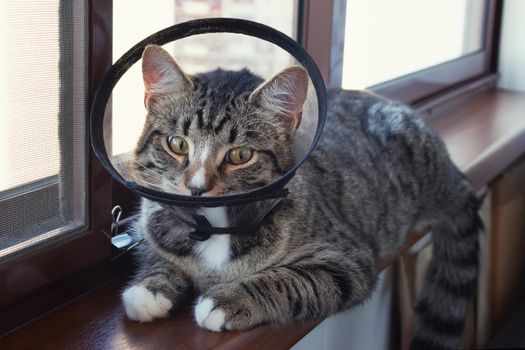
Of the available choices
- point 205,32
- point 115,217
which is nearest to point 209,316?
point 115,217

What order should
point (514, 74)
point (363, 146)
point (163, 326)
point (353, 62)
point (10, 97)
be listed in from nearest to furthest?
point (10, 97) < point (163, 326) < point (363, 146) < point (353, 62) < point (514, 74)

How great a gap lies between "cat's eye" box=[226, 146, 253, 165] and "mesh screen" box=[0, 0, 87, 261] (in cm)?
21

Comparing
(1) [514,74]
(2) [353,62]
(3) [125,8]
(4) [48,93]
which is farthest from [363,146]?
(1) [514,74]

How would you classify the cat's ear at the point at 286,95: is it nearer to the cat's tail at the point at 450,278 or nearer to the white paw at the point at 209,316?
the white paw at the point at 209,316

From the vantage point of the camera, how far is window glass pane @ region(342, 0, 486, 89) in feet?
5.80

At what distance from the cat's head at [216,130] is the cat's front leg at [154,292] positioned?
169mm

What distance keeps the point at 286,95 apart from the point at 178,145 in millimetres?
146

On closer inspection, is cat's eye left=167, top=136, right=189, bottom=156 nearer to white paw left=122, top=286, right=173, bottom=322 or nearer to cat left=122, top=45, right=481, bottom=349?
cat left=122, top=45, right=481, bottom=349

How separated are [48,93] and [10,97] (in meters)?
0.06

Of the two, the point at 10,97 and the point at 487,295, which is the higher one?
the point at 10,97

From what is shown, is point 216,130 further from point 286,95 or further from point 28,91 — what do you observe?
point 28,91

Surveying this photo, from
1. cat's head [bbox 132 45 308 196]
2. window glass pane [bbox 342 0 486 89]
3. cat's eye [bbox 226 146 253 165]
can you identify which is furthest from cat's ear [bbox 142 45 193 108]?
window glass pane [bbox 342 0 486 89]

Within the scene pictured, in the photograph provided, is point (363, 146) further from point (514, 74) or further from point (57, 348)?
point (514, 74)

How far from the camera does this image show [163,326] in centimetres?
99
